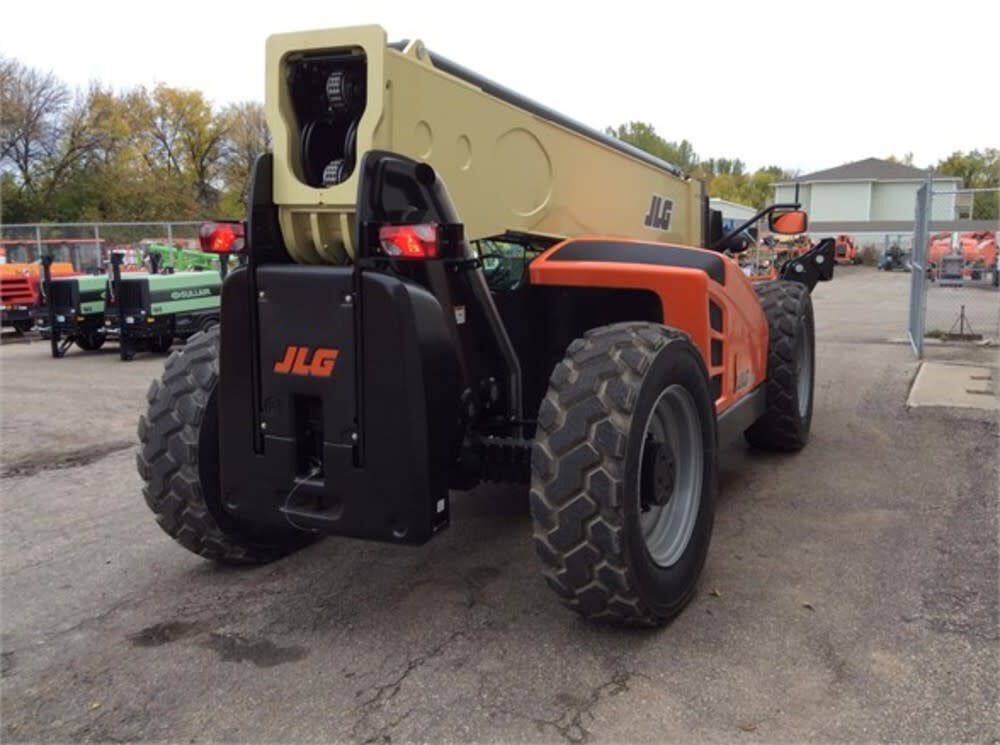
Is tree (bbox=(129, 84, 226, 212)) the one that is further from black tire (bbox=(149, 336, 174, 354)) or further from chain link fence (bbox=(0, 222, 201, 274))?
black tire (bbox=(149, 336, 174, 354))

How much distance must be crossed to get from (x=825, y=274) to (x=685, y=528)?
169 inches

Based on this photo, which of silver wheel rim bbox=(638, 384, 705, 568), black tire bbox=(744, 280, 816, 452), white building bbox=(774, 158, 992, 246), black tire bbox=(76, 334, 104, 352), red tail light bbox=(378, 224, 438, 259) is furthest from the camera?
white building bbox=(774, 158, 992, 246)

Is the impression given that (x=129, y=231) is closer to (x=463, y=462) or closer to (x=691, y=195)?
(x=691, y=195)

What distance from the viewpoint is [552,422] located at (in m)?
3.21

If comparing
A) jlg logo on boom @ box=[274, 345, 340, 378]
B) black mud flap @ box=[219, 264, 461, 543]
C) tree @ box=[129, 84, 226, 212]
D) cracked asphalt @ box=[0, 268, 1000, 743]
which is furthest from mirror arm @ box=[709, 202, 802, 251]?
tree @ box=[129, 84, 226, 212]

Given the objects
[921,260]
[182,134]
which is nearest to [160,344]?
[921,260]

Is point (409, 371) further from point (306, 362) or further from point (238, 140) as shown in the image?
point (238, 140)

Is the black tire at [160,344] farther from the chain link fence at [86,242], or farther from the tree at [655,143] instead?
the tree at [655,143]

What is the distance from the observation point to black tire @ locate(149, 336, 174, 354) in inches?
586

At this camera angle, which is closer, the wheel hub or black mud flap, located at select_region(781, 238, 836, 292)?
the wheel hub

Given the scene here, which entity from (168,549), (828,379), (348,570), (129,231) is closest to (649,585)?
(348,570)

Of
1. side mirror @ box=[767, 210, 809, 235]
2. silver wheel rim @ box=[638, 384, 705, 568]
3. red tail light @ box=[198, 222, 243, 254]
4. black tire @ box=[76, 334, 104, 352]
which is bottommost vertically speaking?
black tire @ box=[76, 334, 104, 352]

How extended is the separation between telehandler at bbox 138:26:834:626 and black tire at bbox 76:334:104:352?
13.3m

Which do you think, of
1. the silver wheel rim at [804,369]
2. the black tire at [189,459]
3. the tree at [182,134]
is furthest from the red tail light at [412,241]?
the tree at [182,134]
